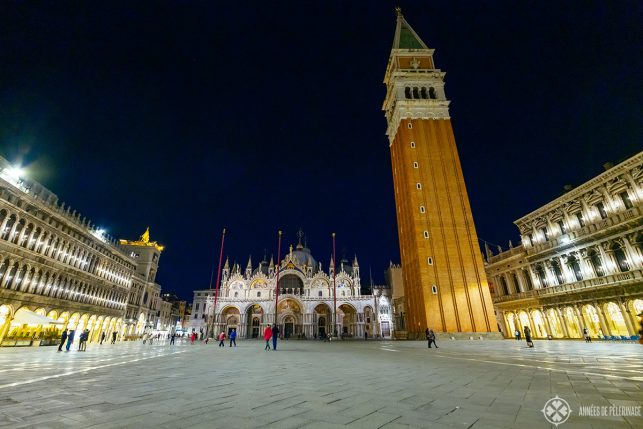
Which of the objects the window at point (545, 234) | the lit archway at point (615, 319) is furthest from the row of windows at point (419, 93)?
the lit archway at point (615, 319)

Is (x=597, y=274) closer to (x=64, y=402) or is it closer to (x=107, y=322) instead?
(x=64, y=402)

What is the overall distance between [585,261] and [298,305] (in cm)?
4603

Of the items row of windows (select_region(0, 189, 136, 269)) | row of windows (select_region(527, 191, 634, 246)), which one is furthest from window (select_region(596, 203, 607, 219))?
row of windows (select_region(0, 189, 136, 269))

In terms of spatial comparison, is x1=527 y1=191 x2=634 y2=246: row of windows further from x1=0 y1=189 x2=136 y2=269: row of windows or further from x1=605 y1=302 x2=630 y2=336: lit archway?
x1=0 y1=189 x2=136 y2=269: row of windows

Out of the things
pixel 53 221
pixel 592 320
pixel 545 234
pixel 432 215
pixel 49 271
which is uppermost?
pixel 432 215

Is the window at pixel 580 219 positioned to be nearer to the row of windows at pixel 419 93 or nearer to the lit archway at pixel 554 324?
the lit archway at pixel 554 324

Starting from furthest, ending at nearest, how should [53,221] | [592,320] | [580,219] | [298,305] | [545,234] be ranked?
[298,305]
[545,234]
[53,221]
[580,219]
[592,320]

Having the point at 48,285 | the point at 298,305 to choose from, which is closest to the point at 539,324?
the point at 298,305

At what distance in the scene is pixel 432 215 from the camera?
3531 cm

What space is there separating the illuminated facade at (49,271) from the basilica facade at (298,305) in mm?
18423

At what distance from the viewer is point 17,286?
2542cm

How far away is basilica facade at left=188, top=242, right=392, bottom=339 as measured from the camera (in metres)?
56.4

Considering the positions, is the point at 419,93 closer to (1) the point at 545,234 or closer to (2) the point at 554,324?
(1) the point at 545,234

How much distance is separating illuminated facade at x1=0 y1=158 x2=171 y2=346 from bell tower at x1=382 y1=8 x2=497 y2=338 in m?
36.2
